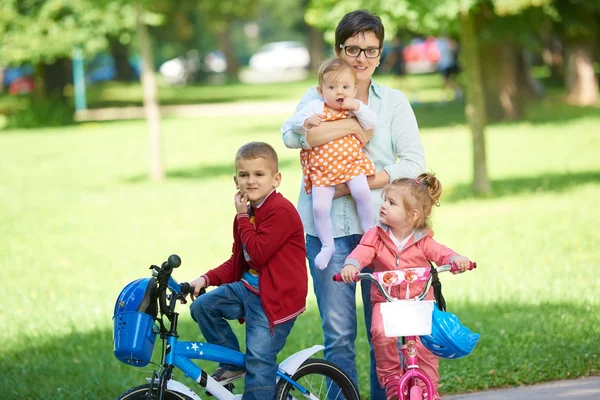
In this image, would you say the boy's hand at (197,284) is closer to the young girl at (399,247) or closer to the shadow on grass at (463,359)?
the young girl at (399,247)

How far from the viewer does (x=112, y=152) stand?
25609 millimetres

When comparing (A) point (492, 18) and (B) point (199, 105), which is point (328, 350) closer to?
(A) point (492, 18)

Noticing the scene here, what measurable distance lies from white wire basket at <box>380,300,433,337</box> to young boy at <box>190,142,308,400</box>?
0.46 m

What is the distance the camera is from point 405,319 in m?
4.43

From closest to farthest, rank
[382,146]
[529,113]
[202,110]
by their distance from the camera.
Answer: [382,146] → [529,113] → [202,110]

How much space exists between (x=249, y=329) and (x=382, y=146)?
3.83 feet

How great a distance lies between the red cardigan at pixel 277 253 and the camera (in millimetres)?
4543

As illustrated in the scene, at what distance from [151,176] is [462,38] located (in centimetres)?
714

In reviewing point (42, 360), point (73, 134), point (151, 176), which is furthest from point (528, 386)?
point (73, 134)

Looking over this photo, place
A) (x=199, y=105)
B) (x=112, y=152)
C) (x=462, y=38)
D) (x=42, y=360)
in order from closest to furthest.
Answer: (x=42, y=360) → (x=462, y=38) → (x=112, y=152) → (x=199, y=105)

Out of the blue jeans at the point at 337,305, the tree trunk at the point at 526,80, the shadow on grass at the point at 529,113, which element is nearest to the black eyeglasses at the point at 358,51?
the blue jeans at the point at 337,305

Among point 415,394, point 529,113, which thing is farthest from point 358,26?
point 529,113

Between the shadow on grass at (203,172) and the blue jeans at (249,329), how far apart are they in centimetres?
1487

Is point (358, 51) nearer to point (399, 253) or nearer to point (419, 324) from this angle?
point (399, 253)
